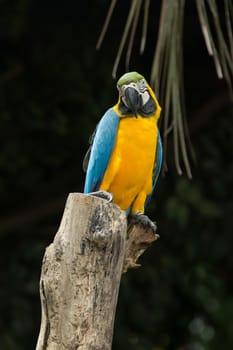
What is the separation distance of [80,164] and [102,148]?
190 centimetres

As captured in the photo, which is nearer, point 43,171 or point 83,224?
point 83,224

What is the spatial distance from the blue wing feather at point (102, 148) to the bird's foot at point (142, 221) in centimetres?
12

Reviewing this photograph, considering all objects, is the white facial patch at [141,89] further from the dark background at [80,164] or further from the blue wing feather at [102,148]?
the dark background at [80,164]

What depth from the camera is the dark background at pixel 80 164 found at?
441cm

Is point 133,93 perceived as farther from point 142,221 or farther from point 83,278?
point 83,278

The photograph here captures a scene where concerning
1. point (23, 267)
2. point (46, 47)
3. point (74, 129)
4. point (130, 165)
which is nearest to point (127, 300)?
point (23, 267)

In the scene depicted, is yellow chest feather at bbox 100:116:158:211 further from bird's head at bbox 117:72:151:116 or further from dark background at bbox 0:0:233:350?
dark background at bbox 0:0:233:350

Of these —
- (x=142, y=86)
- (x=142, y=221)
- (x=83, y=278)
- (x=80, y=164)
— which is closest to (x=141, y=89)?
(x=142, y=86)

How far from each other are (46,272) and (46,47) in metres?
2.42

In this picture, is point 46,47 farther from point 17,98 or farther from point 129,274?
point 129,274

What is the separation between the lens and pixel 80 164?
4551mm

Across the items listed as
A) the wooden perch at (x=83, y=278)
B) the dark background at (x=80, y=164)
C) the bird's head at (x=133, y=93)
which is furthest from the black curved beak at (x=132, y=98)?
the dark background at (x=80, y=164)

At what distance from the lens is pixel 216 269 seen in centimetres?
491

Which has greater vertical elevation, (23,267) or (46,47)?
(46,47)
